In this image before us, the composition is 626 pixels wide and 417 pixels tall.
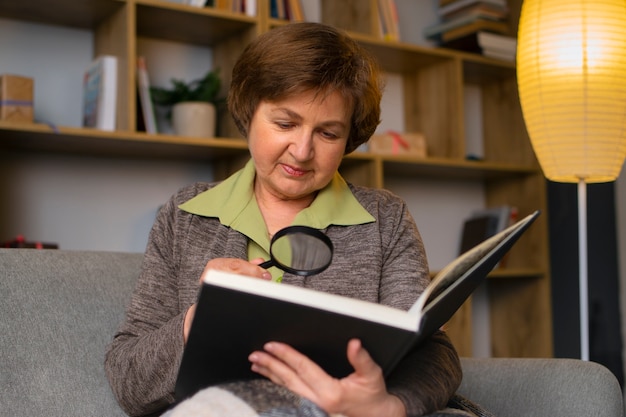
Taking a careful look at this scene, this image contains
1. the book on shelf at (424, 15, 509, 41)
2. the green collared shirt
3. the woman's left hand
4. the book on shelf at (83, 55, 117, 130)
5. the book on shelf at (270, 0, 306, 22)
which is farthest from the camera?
the book on shelf at (424, 15, 509, 41)

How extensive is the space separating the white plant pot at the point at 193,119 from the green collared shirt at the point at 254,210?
4.13ft

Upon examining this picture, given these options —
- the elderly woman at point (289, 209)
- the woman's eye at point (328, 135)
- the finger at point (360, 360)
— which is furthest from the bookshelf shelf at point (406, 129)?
the finger at point (360, 360)

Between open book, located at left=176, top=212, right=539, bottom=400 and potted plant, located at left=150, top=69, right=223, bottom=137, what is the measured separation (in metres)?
1.73

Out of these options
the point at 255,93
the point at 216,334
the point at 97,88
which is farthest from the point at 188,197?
the point at 97,88

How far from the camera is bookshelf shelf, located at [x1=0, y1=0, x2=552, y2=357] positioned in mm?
2586

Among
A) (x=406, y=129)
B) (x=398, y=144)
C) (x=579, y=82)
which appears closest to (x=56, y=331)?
(x=579, y=82)

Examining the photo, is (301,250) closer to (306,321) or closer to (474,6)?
(306,321)

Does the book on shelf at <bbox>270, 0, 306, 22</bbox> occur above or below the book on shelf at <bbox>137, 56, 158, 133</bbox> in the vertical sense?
above

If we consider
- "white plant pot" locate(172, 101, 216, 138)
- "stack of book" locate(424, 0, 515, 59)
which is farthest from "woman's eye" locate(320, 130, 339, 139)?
"stack of book" locate(424, 0, 515, 59)

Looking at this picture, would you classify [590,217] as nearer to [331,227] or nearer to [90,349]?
[331,227]

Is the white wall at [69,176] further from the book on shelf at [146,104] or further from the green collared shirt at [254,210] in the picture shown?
the green collared shirt at [254,210]

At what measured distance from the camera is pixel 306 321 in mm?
914

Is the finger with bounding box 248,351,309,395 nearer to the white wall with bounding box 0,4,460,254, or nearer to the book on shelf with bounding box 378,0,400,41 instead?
the white wall with bounding box 0,4,460,254

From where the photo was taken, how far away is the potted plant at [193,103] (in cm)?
273
